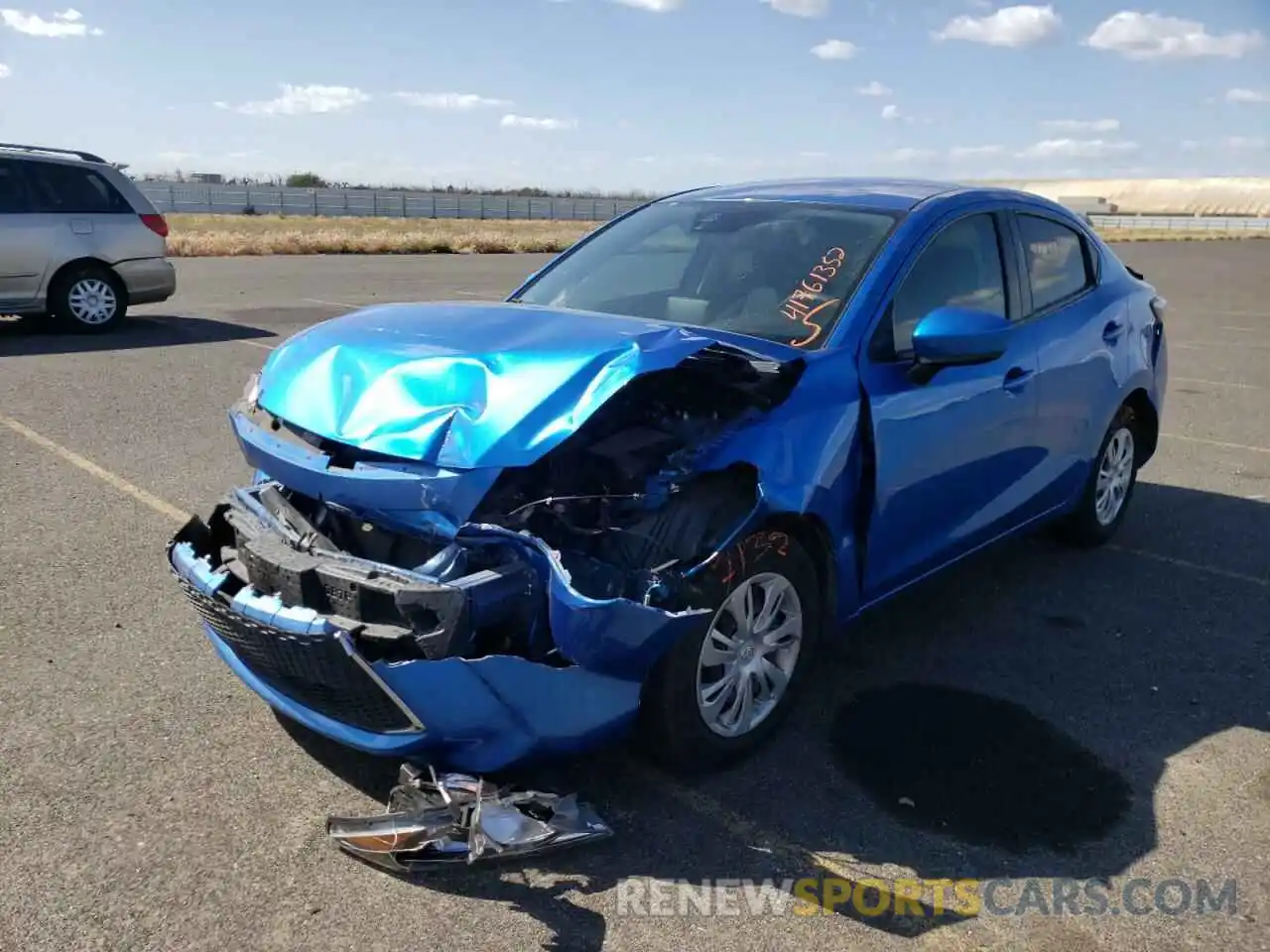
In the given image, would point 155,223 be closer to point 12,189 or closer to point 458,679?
point 12,189

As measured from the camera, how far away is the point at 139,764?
135 inches

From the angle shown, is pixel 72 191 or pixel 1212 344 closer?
pixel 72 191

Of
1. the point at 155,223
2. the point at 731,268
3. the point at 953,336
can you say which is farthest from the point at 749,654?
the point at 155,223

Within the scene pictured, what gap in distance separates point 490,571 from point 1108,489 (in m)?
4.01

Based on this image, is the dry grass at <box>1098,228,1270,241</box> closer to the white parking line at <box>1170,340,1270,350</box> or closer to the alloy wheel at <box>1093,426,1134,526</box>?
the white parking line at <box>1170,340,1270,350</box>

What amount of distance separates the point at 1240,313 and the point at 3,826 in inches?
810

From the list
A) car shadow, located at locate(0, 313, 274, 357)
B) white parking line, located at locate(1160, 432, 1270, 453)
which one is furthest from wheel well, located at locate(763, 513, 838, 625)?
car shadow, located at locate(0, 313, 274, 357)

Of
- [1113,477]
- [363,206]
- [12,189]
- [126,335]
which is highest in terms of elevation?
[363,206]

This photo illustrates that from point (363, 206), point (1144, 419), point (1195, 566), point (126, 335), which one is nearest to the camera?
point (1195, 566)

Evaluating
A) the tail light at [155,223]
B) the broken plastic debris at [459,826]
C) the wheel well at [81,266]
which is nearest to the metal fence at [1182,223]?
the tail light at [155,223]

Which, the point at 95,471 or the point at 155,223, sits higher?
the point at 155,223

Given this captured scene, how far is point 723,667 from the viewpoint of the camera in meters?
3.45

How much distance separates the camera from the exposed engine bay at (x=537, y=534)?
297 cm

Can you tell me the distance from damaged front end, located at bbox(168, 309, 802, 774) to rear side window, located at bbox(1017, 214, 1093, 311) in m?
2.08
